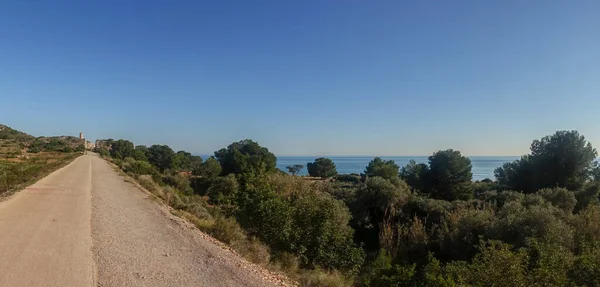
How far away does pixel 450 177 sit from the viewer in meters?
31.8

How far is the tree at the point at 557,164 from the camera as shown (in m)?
25.9

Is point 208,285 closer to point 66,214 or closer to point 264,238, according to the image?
point 264,238

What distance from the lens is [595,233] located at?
12227 millimetres

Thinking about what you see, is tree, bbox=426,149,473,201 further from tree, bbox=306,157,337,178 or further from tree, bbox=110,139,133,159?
tree, bbox=110,139,133,159

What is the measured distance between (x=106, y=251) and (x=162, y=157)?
69.0 m

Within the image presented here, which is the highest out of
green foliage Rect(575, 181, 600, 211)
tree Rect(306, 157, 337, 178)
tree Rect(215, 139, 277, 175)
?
tree Rect(215, 139, 277, 175)

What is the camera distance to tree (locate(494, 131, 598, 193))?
25922 mm

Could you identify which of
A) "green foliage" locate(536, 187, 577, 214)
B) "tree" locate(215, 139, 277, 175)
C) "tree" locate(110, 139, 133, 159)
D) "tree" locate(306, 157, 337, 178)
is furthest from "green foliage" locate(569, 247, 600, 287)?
"tree" locate(110, 139, 133, 159)

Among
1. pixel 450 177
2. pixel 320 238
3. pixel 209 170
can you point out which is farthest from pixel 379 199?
pixel 209 170

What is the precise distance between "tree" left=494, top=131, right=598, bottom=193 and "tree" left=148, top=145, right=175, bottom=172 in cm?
6085

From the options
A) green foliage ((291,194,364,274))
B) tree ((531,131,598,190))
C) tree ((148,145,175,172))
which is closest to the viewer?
green foliage ((291,194,364,274))

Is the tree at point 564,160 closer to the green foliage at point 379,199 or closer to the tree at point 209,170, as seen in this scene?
the green foliage at point 379,199

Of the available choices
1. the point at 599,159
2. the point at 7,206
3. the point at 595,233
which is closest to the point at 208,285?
the point at 7,206

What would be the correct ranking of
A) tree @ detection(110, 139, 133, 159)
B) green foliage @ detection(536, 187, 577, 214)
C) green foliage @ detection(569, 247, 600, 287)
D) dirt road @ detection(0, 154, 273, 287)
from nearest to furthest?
1. dirt road @ detection(0, 154, 273, 287)
2. green foliage @ detection(569, 247, 600, 287)
3. green foliage @ detection(536, 187, 577, 214)
4. tree @ detection(110, 139, 133, 159)
